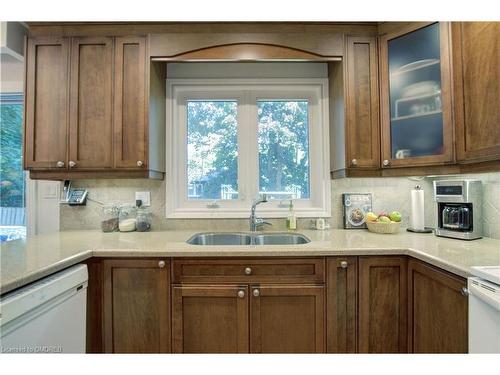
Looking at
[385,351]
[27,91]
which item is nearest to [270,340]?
[385,351]

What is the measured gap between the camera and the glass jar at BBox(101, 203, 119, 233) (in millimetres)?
1860

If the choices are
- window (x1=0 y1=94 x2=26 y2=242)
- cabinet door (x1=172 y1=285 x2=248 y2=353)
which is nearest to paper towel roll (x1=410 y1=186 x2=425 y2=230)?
cabinet door (x1=172 y1=285 x2=248 y2=353)

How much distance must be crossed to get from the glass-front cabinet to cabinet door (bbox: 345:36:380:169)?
0.05m

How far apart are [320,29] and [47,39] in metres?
1.87

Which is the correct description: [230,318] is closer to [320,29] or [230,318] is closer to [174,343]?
[174,343]

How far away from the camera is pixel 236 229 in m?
2.00

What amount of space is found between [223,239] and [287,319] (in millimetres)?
776

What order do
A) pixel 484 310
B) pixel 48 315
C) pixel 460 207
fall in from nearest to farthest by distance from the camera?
pixel 484 310, pixel 48 315, pixel 460 207

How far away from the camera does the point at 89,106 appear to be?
1691 millimetres

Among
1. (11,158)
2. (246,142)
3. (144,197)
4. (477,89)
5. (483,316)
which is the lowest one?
(483,316)

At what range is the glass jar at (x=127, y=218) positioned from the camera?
1851mm

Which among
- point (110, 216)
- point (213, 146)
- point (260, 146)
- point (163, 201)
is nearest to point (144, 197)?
point (163, 201)

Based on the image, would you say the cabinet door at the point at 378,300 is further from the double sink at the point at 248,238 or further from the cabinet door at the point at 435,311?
the double sink at the point at 248,238

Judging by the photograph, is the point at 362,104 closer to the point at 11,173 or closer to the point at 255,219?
the point at 255,219
